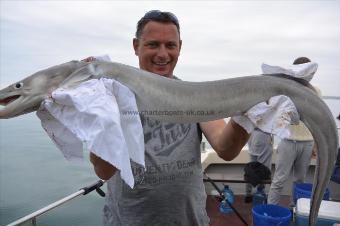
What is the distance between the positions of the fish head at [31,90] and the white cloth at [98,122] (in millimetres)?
65

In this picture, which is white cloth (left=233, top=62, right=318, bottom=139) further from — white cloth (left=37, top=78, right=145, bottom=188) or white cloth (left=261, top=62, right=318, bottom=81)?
white cloth (left=37, top=78, right=145, bottom=188)

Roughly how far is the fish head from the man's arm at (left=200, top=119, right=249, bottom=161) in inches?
32.6

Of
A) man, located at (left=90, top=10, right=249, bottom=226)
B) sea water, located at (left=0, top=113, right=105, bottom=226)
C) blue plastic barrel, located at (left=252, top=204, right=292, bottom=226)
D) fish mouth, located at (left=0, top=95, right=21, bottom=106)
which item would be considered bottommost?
sea water, located at (left=0, top=113, right=105, bottom=226)

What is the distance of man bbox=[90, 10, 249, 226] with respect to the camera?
6.11 ft

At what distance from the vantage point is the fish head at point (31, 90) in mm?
1606

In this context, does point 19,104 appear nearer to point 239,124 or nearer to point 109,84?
point 109,84

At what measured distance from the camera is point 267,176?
5254 millimetres

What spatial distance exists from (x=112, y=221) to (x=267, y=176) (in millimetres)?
3819

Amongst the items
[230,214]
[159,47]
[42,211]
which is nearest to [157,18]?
[159,47]

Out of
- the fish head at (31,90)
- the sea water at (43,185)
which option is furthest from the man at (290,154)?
the fish head at (31,90)

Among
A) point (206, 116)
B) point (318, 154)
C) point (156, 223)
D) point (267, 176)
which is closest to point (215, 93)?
point (206, 116)

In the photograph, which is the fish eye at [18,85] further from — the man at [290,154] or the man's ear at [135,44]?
the man at [290,154]

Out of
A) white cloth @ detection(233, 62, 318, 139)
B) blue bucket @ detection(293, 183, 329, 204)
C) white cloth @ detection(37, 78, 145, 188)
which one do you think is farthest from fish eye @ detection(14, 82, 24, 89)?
blue bucket @ detection(293, 183, 329, 204)

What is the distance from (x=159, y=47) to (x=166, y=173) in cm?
75
